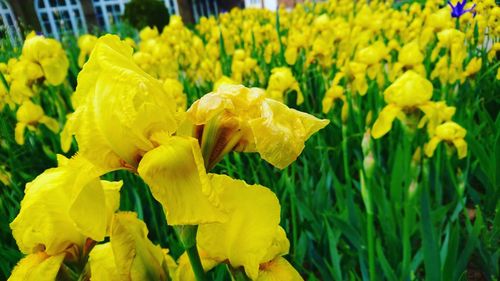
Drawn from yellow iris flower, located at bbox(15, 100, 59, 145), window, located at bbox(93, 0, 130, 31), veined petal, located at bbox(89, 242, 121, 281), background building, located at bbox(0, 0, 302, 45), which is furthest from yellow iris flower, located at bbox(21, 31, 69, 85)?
window, located at bbox(93, 0, 130, 31)

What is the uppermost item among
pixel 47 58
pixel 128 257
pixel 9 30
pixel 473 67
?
pixel 9 30

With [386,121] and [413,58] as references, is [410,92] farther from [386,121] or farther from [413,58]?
[413,58]

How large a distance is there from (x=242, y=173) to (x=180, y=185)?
1.23 m

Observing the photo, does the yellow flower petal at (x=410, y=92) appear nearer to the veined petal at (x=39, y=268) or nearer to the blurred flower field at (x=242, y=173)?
the blurred flower field at (x=242, y=173)

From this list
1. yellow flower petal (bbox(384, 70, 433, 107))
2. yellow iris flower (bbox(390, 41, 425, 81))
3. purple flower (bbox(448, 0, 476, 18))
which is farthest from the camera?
purple flower (bbox(448, 0, 476, 18))

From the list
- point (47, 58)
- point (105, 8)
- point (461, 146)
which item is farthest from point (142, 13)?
point (105, 8)

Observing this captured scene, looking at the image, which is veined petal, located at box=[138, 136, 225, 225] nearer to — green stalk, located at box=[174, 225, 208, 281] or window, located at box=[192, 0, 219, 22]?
green stalk, located at box=[174, 225, 208, 281]

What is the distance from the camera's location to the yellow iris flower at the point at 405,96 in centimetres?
160

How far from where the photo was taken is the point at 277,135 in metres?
0.53

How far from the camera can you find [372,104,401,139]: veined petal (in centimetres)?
164

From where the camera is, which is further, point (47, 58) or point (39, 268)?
point (47, 58)

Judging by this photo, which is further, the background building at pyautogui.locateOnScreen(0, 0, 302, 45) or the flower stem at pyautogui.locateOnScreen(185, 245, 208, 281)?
the background building at pyautogui.locateOnScreen(0, 0, 302, 45)

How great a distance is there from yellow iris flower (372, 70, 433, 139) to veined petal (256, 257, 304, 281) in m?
1.04

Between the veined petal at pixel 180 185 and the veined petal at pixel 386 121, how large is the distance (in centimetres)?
123
